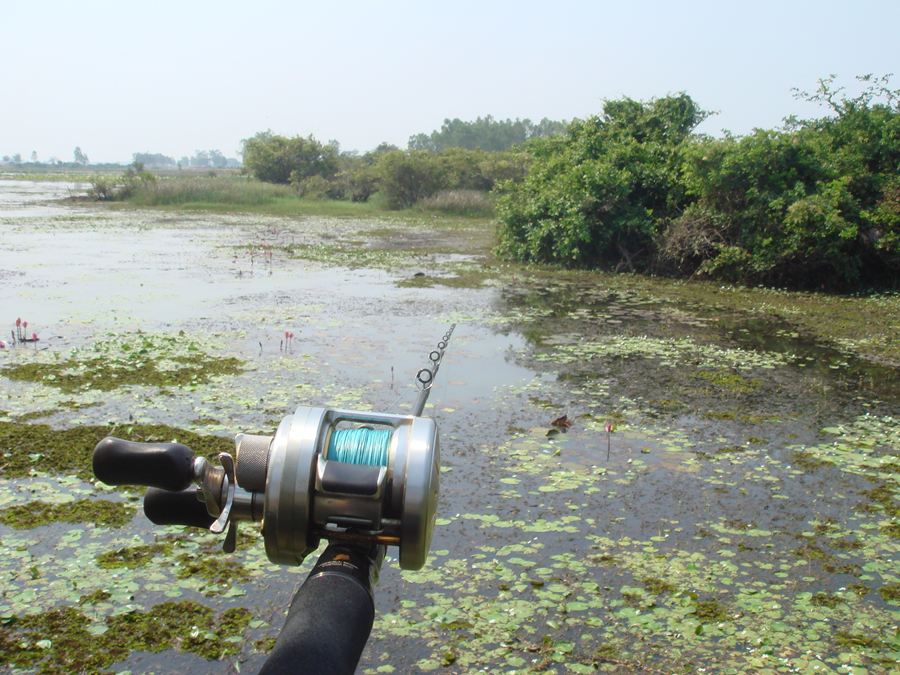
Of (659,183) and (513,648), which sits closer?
(513,648)

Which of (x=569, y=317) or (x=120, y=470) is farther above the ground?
(x=120, y=470)

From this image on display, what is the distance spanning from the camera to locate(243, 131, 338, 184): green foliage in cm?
5225

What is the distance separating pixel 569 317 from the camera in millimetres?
12711

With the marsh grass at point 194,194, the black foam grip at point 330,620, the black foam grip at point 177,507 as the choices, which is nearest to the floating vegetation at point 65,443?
the black foam grip at point 177,507

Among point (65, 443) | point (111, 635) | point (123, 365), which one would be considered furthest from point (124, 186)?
point (111, 635)

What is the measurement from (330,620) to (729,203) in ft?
54.8

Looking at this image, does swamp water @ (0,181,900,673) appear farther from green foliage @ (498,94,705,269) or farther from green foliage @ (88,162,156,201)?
green foliage @ (88,162,156,201)

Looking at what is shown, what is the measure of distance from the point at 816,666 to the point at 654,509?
1.80 m

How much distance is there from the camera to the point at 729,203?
16812 mm

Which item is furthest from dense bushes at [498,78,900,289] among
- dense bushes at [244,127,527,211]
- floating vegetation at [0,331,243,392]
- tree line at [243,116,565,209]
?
dense bushes at [244,127,527,211]

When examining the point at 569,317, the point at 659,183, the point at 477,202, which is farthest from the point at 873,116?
the point at 477,202

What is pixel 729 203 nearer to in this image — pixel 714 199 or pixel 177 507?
pixel 714 199

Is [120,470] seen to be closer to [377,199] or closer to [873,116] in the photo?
[873,116]

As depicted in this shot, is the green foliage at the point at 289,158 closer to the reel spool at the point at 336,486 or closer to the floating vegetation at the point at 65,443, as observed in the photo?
the floating vegetation at the point at 65,443
